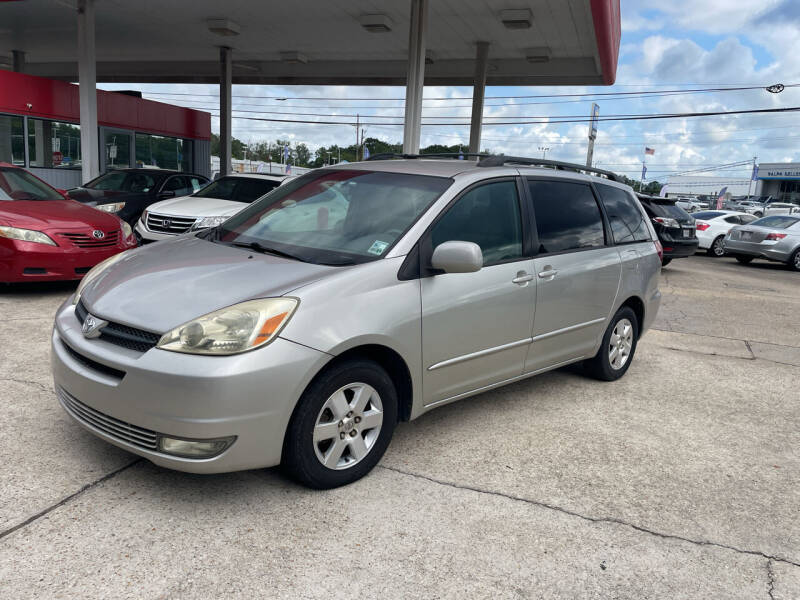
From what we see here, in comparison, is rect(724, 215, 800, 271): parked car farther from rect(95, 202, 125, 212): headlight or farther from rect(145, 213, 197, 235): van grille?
rect(95, 202, 125, 212): headlight

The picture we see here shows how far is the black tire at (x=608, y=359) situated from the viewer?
523 centimetres

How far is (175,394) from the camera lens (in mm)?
2785

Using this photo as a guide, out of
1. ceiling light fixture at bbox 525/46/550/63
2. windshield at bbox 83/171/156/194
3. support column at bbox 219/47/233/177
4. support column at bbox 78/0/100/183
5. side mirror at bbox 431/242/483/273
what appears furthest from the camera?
support column at bbox 219/47/233/177

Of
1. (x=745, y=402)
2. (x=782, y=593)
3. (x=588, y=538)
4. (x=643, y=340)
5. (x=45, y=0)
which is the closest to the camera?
(x=782, y=593)

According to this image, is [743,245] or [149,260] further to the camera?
[743,245]

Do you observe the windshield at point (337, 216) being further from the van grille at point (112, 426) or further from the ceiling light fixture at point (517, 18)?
the ceiling light fixture at point (517, 18)

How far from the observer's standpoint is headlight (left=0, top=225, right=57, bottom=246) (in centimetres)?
679

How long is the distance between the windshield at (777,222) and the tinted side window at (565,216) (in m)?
14.6

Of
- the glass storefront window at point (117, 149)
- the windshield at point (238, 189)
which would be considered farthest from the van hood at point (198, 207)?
the glass storefront window at point (117, 149)

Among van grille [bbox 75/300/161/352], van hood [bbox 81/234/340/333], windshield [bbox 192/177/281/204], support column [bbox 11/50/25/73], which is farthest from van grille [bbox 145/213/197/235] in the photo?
support column [bbox 11/50/25/73]

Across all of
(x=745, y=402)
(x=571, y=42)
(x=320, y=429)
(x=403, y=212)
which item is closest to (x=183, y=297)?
(x=320, y=429)

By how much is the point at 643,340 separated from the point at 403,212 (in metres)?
4.51

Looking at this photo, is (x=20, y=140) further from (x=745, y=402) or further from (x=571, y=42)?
(x=745, y=402)

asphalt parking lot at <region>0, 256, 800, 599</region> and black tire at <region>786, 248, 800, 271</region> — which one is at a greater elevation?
black tire at <region>786, 248, 800, 271</region>
